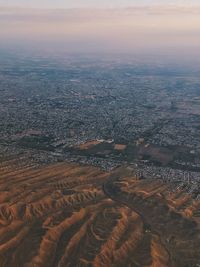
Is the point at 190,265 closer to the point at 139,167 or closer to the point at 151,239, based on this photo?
the point at 151,239

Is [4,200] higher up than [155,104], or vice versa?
[4,200]

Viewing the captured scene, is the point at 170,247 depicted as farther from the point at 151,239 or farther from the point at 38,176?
the point at 38,176

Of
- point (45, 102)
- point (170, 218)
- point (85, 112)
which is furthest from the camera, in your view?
point (45, 102)

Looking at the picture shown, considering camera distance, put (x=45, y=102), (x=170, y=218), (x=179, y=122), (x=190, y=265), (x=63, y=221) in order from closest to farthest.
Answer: (x=190, y=265), (x=63, y=221), (x=170, y=218), (x=179, y=122), (x=45, y=102)

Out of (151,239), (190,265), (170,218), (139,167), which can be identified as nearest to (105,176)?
(139,167)

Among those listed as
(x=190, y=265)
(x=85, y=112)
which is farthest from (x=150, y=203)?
(x=85, y=112)

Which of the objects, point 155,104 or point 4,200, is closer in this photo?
point 4,200
